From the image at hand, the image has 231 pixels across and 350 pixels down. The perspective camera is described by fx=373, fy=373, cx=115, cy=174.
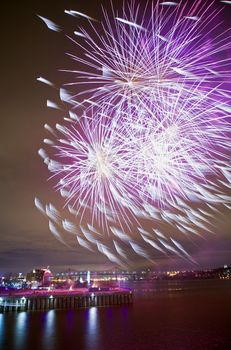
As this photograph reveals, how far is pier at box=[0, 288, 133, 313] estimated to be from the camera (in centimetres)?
6356

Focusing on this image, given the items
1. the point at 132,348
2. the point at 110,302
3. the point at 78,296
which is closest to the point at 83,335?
the point at 132,348

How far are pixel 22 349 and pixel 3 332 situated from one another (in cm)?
944

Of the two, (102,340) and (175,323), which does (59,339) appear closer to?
(102,340)

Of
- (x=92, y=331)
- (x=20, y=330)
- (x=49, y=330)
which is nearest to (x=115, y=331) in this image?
(x=92, y=331)

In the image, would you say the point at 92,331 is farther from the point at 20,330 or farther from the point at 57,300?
the point at 57,300

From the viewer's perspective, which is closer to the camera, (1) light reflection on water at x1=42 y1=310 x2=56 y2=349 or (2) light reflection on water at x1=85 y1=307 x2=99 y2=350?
(2) light reflection on water at x1=85 y1=307 x2=99 y2=350

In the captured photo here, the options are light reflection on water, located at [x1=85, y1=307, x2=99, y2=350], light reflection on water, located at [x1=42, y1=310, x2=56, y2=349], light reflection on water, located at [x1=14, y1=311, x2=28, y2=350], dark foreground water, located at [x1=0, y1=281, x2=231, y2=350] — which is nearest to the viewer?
dark foreground water, located at [x1=0, y1=281, x2=231, y2=350]

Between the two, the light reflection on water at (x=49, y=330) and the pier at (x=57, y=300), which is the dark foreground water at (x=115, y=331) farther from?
the pier at (x=57, y=300)

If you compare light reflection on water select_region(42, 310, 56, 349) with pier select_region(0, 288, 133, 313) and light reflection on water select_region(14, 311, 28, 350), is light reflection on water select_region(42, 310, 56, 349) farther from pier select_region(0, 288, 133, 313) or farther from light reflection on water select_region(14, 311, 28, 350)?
pier select_region(0, 288, 133, 313)

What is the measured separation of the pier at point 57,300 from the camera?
209 feet

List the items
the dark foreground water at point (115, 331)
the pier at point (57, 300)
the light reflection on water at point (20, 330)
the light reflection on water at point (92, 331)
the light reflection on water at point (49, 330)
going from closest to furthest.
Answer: the dark foreground water at point (115, 331)
the light reflection on water at point (20, 330)
the light reflection on water at point (92, 331)
the light reflection on water at point (49, 330)
the pier at point (57, 300)

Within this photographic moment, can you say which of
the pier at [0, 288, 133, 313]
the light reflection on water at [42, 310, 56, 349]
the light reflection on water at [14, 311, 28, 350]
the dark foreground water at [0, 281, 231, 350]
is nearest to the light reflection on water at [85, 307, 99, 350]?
the dark foreground water at [0, 281, 231, 350]

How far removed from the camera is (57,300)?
229 ft

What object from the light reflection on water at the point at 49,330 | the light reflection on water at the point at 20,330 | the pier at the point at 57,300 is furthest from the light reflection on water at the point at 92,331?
the pier at the point at 57,300
